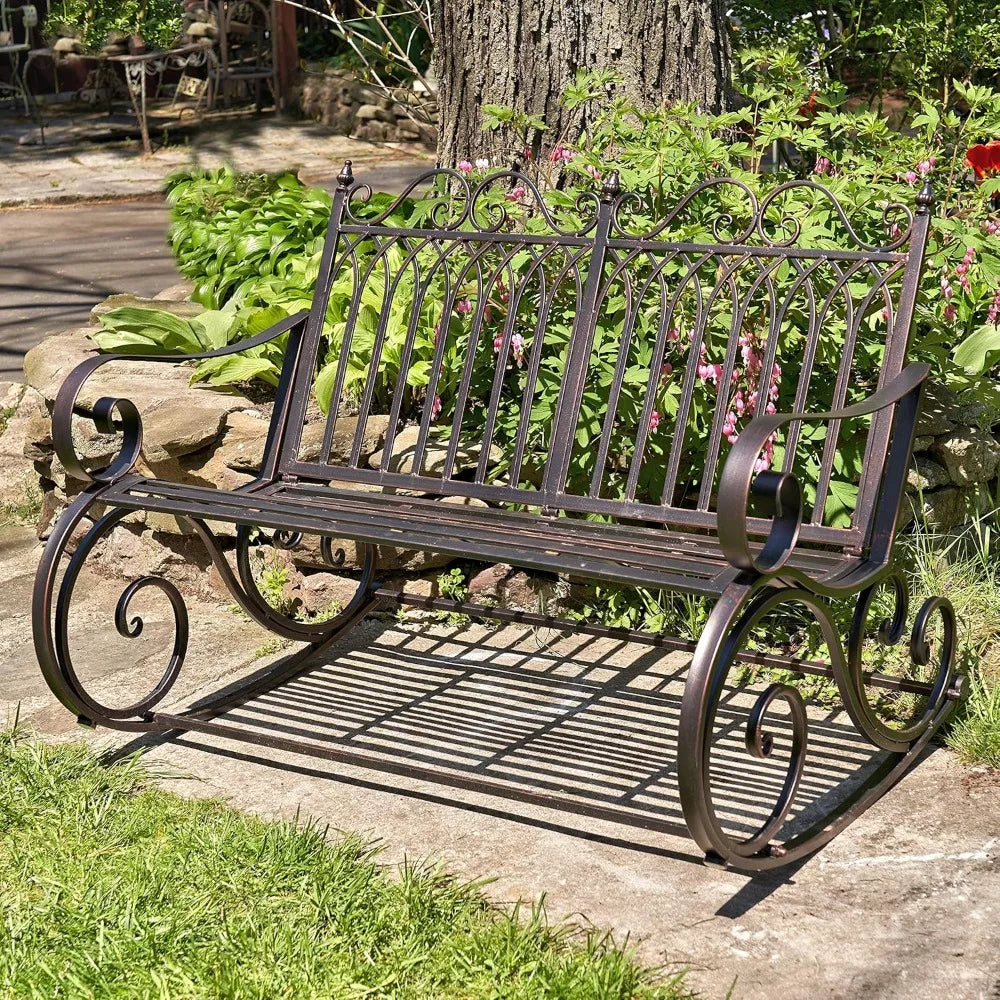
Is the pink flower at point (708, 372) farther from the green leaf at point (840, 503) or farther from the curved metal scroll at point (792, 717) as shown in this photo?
the curved metal scroll at point (792, 717)

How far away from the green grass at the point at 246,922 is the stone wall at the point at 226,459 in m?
1.20

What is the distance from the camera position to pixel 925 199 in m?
3.01

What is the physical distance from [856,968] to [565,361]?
69.6 inches

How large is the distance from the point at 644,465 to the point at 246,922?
175cm

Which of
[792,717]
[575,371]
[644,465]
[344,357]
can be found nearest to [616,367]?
[575,371]

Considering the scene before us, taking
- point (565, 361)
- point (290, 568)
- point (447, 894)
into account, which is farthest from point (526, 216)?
point (447, 894)

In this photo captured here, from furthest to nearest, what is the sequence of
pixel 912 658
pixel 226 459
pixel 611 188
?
pixel 226 459 → pixel 611 188 → pixel 912 658

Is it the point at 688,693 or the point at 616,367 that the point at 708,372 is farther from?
the point at 688,693

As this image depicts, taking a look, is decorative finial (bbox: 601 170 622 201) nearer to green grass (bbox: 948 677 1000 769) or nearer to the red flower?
the red flower

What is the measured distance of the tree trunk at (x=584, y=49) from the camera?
4.43 m

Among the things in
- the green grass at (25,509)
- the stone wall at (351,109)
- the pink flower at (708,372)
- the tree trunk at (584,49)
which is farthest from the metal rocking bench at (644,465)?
the stone wall at (351,109)

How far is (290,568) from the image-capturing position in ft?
13.5

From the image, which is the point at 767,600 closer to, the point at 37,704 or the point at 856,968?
the point at 856,968

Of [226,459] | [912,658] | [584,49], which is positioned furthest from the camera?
[584,49]
